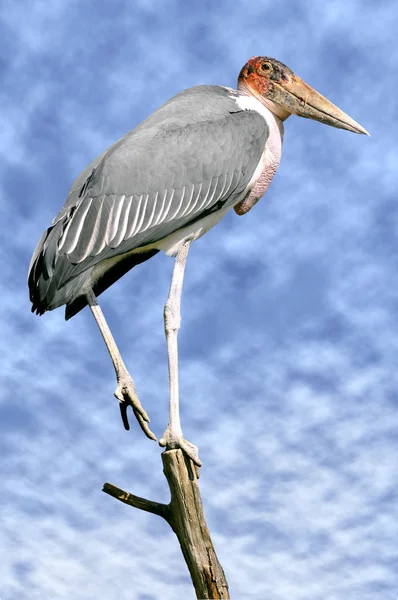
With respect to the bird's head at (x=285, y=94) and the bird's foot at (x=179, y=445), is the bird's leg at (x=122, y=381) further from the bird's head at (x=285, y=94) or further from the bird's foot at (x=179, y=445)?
the bird's head at (x=285, y=94)

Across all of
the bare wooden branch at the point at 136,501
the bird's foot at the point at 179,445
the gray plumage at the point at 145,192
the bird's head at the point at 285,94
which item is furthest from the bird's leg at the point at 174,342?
the bird's head at the point at 285,94

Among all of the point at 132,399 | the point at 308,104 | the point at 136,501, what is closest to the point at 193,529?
the point at 136,501

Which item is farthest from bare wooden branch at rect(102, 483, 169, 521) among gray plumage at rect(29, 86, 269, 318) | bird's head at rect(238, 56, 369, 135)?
bird's head at rect(238, 56, 369, 135)

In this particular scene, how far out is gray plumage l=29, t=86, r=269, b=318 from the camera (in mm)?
6984

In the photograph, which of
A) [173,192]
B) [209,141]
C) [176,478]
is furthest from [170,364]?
[209,141]

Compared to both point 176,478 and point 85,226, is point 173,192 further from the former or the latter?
point 176,478

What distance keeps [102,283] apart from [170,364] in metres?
1.15

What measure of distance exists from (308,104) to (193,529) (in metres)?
3.85

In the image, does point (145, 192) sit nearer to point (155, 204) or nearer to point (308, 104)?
point (155, 204)

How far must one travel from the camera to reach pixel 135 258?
7672mm

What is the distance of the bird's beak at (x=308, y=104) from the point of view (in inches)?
311

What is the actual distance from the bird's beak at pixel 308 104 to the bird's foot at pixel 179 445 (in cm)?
313

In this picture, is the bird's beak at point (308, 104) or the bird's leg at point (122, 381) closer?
the bird's leg at point (122, 381)

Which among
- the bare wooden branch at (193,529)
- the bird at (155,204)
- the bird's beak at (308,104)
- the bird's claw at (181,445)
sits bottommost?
the bare wooden branch at (193,529)
